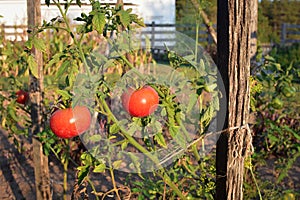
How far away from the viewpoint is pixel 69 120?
4.99 feet

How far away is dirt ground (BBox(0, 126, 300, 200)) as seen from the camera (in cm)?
308

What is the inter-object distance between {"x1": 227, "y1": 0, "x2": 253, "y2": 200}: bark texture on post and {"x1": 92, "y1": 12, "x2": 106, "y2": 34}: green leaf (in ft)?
1.27

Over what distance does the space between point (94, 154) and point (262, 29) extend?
1063 cm

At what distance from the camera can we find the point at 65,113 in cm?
154

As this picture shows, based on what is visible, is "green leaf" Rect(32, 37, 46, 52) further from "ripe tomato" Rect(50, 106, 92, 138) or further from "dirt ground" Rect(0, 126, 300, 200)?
"dirt ground" Rect(0, 126, 300, 200)

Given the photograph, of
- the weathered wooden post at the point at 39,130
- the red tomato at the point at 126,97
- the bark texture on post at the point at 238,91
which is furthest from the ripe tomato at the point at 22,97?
the bark texture on post at the point at 238,91

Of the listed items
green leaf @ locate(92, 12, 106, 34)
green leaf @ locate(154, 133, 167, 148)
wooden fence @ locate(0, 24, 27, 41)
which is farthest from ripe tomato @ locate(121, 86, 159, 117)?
wooden fence @ locate(0, 24, 27, 41)

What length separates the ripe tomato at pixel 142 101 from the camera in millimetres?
1407

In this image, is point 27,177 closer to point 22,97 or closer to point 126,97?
point 22,97

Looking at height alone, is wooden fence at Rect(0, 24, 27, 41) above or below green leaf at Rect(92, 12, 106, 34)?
above

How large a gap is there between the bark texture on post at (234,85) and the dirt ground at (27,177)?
162cm

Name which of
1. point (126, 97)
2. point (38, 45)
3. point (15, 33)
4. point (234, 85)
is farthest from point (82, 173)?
point (15, 33)

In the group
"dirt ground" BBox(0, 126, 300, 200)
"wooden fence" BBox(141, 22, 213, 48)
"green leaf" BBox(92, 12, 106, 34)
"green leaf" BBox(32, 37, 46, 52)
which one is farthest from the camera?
"wooden fence" BBox(141, 22, 213, 48)

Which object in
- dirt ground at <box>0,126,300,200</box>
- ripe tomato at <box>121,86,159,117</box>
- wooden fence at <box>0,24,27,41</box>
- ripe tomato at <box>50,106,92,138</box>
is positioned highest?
wooden fence at <box>0,24,27,41</box>
